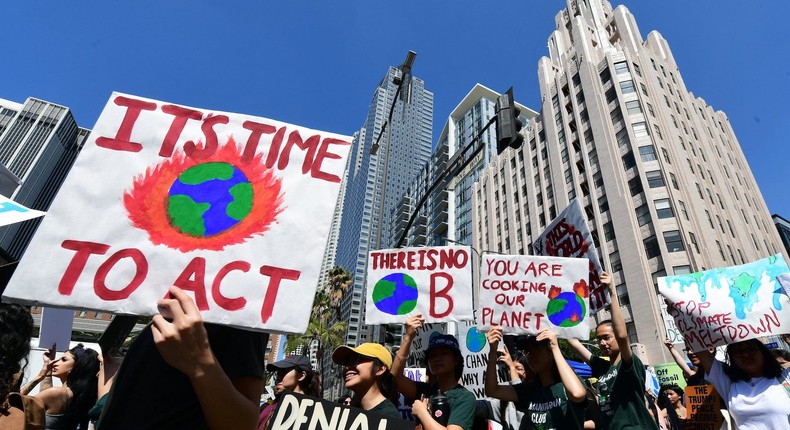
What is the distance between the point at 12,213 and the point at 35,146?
112m

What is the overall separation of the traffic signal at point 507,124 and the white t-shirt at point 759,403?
4991 millimetres

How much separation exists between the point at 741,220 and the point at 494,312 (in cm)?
4256

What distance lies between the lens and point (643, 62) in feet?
131

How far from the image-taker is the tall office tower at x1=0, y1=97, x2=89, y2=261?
79812 mm

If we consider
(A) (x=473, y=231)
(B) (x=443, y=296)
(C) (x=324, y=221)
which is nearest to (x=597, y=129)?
(A) (x=473, y=231)

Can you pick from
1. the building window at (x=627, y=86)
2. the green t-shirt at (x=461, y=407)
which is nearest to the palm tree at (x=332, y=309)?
the green t-shirt at (x=461, y=407)

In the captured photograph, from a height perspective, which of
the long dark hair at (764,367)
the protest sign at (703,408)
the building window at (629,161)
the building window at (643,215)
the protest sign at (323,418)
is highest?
the building window at (629,161)

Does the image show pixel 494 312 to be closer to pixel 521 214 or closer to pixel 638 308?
pixel 638 308

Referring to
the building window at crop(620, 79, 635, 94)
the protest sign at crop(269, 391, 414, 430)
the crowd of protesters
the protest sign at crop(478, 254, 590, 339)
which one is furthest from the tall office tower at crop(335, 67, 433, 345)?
the protest sign at crop(269, 391, 414, 430)

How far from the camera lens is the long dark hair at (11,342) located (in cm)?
191

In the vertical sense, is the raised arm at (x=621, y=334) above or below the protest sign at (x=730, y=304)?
below

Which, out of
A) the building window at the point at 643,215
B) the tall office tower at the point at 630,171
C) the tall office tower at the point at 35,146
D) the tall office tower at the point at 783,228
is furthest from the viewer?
the tall office tower at the point at 35,146

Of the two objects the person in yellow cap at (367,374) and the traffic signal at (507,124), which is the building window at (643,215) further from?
the person in yellow cap at (367,374)

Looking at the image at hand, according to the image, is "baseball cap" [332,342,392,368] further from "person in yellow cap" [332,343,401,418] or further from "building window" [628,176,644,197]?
"building window" [628,176,644,197]
